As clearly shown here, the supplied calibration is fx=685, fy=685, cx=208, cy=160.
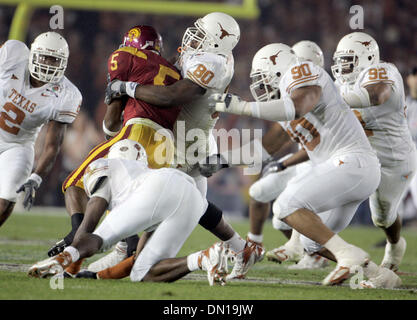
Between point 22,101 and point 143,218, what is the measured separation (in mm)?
1994

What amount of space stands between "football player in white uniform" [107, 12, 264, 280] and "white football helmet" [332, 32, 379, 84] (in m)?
0.82

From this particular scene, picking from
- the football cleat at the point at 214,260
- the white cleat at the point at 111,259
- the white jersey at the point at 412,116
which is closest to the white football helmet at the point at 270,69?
the football cleat at the point at 214,260

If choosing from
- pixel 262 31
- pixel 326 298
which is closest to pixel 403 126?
pixel 326 298

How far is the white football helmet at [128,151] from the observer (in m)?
3.84

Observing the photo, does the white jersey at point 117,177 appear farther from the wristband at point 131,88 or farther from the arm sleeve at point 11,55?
the arm sleeve at point 11,55

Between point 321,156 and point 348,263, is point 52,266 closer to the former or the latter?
point 348,263

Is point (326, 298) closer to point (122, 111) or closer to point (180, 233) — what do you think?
point (180, 233)

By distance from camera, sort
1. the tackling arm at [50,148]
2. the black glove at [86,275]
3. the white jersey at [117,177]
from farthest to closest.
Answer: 1. the tackling arm at [50,148]
2. the black glove at [86,275]
3. the white jersey at [117,177]

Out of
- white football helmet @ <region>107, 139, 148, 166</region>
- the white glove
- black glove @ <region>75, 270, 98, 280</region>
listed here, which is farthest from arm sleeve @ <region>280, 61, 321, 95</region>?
black glove @ <region>75, 270, 98, 280</region>

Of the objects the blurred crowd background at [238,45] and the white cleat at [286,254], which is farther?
the blurred crowd background at [238,45]

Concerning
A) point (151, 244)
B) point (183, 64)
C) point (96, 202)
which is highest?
point (183, 64)

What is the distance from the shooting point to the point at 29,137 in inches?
204

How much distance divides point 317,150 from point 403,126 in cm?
99

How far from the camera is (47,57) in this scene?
495 centimetres
